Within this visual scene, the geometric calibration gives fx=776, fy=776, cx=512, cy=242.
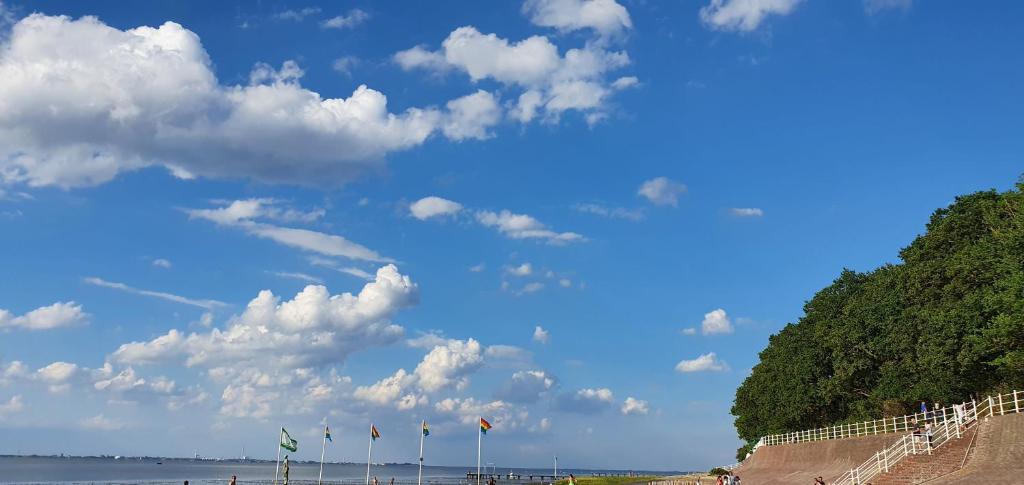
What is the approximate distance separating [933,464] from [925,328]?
48.6 ft

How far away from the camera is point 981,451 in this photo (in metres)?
33.0

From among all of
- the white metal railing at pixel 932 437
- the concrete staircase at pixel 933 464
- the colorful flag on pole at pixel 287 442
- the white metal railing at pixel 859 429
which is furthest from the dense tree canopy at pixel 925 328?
the colorful flag on pole at pixel 287 442

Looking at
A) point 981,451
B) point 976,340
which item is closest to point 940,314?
point 976,340

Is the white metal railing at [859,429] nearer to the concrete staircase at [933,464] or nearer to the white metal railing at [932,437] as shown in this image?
the white metal railing at [932,437]

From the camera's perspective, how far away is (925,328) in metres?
46.9

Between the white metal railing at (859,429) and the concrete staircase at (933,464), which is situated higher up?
the white metal railing at (859,429)

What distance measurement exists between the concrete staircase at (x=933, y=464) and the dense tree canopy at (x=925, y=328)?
211 inches

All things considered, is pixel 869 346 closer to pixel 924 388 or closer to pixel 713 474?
pixel 924 388

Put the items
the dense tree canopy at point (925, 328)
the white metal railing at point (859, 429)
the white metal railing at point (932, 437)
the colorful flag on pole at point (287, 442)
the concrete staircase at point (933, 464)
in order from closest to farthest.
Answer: the concrete staircase at point (933, 464) → the white metal railing at point (932, 437) → the dense tree canopy at point (925, 328) → the white metal railing at point (859, 429) → the colorful flag on pole at point (287, 442)

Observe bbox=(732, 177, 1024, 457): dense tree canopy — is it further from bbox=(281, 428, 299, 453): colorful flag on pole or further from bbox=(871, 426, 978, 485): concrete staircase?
bbox=(281, 428, 299, 453): colorful flag on pole

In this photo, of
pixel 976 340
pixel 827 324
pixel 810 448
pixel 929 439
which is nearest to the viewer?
pixel 929 439

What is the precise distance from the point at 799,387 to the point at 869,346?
13255 mm

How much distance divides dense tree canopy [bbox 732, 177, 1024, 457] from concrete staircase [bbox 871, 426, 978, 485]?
17.6ft

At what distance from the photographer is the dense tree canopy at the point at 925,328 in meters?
39.6
